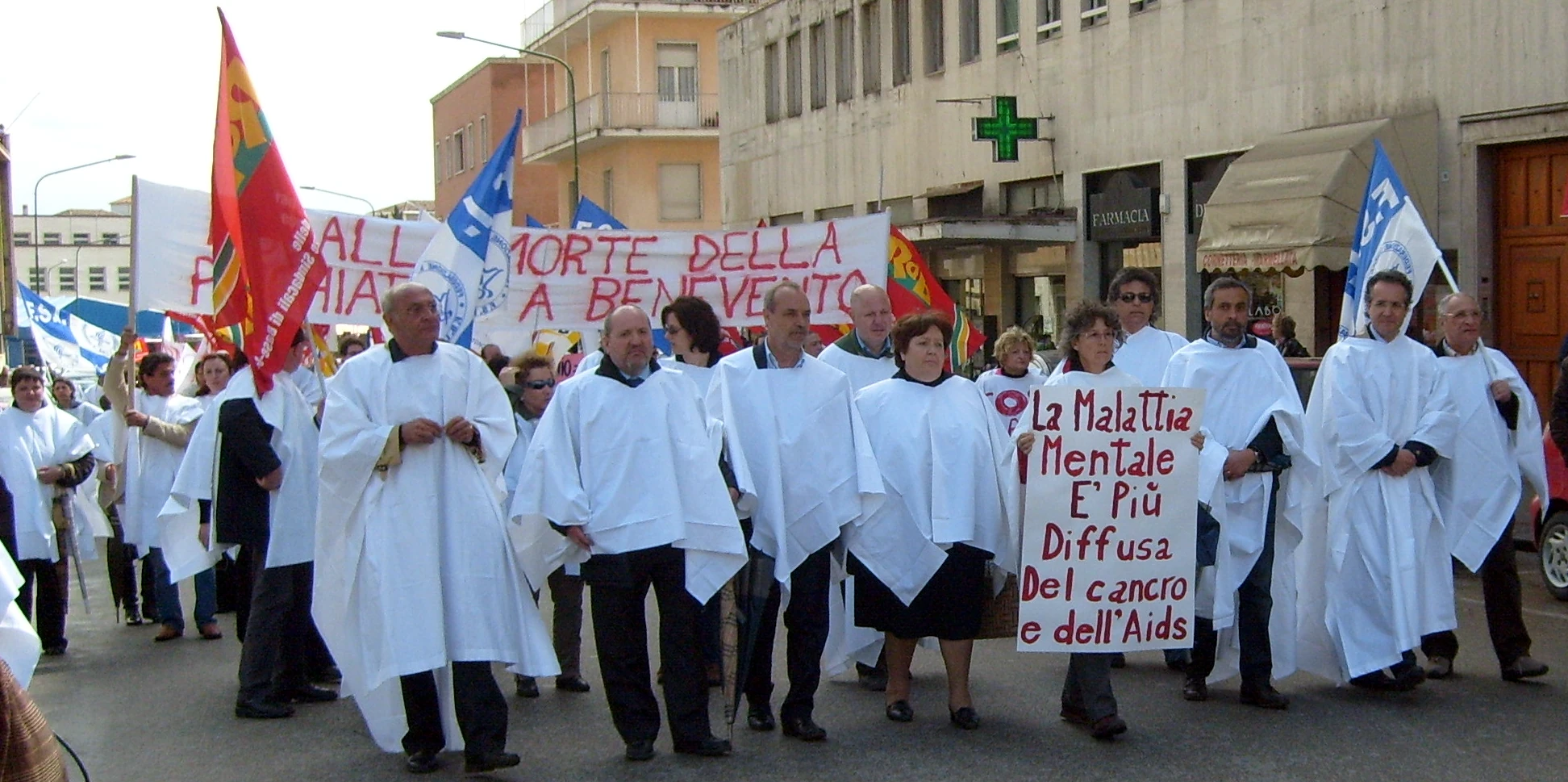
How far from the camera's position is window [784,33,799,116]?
35062mm

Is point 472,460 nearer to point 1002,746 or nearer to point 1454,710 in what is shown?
point 1002,746

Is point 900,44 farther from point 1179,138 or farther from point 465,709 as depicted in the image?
point 465,709

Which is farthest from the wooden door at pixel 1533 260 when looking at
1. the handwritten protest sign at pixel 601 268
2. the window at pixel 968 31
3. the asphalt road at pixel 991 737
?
the window at pixel 968 31

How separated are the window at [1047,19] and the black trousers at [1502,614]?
17.9 m

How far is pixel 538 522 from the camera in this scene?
23.7 feet

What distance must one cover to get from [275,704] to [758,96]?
29.5 metres

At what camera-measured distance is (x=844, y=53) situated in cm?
3294

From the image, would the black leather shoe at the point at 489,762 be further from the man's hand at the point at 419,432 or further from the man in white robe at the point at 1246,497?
the man in white robe at the point at 1246,497

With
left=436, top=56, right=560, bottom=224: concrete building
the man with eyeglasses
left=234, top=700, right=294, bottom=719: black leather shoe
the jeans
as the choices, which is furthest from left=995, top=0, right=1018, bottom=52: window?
left=436, top=56, right=560, bottom=224: concrete building

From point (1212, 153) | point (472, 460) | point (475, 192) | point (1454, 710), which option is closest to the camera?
point (472, 460)

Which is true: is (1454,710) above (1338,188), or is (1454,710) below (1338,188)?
below

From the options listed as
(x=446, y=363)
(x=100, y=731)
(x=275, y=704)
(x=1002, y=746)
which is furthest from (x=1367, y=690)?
(x=100, y=731)

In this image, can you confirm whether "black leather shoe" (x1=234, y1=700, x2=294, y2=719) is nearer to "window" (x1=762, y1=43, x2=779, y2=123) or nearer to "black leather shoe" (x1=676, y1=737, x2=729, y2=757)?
"black leather shoe" (x1=676, y1=737, x2=729, y2=757)

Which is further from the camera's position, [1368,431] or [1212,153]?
[1212,153]
